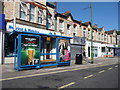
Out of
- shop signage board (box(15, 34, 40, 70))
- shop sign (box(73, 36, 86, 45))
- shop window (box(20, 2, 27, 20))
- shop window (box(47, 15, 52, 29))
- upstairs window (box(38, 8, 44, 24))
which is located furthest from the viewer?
shop sign (box(73, 36, 86, 45))

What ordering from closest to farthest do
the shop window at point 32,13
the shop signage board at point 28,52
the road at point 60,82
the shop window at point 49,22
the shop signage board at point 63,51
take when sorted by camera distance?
1. the road at point 60,82
2. the shop signage board at point 28,52
3. the shop signage board at point 63,51
4. the shop window at point 32,13
5. the shop window at point 49,22

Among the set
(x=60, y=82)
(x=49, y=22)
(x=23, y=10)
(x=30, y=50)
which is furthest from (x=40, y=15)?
(x=60, y=82)

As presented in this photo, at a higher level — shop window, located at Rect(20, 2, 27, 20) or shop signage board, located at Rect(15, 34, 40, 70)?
shop window, located at Rect(20, 2, 27, 20)

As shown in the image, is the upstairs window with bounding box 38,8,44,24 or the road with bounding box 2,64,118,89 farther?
the upstairs window with bounding box 38,8,44,24

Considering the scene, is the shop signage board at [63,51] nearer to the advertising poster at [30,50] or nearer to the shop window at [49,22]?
the advertising poster at [30,50]

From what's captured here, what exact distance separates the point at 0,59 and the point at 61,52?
6286mm

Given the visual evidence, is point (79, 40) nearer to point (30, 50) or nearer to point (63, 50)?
point (63, 50)

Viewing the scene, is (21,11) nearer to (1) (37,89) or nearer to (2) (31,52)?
(2) (31,52)

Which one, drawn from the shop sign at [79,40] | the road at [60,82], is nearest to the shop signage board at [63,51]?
the road at [60,82]

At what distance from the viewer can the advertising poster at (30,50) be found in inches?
353

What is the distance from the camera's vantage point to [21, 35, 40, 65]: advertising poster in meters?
8.97

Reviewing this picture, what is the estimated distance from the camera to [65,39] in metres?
12.0

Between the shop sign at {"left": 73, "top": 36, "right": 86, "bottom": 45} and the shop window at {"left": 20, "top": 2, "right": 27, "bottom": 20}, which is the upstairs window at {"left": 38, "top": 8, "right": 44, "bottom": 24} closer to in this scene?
the shop window at {"left": 20, "top": 2, "right": 27, "bottom": 20}

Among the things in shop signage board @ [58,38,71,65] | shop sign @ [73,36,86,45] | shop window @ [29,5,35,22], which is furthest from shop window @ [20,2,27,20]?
shop sign @ [73,36,86,45]
